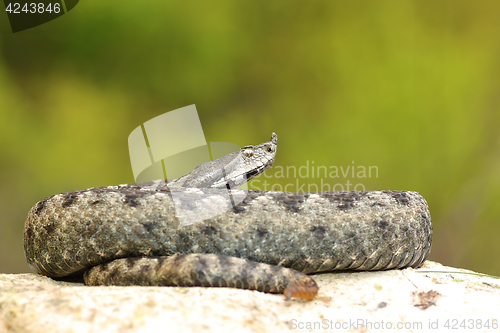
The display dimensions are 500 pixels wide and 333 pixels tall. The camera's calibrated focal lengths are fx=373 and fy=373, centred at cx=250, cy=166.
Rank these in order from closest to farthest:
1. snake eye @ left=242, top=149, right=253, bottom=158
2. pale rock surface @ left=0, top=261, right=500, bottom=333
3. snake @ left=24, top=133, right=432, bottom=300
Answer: pale rock surface @ left=0, top=261, right=500, bottom=333, snake @ left=24, top=133, right=432, bottom=300, snake eye @ left=242, top=149, right=253, bottom=158

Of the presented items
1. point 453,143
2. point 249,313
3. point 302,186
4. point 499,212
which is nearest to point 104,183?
point 302,186

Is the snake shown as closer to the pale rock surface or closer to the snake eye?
the pale rock surface

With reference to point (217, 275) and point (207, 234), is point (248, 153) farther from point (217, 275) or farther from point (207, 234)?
point (217, 275)

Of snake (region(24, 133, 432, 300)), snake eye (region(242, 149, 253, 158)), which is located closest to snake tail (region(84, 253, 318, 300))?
snake (region(24, 133, 432, 300))

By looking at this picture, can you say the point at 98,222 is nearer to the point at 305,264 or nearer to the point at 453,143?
the point at 305,264

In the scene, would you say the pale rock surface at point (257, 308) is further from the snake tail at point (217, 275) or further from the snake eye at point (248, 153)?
the snake eye at point (248, 153)

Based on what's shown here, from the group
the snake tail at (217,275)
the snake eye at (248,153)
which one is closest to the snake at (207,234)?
the snake tail at (217,275)

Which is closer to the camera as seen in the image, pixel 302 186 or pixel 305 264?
pixel 305 264
